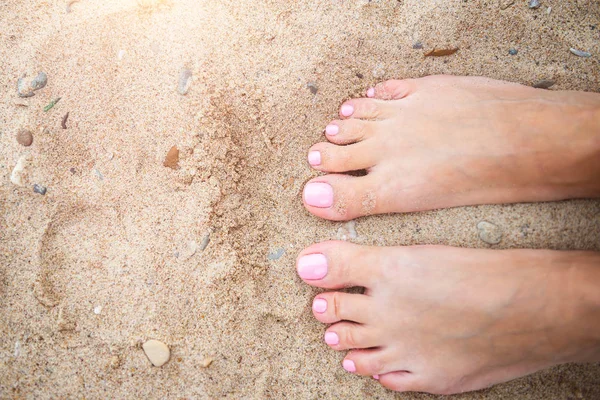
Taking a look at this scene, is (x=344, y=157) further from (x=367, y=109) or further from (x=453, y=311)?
(x=453, y=311)

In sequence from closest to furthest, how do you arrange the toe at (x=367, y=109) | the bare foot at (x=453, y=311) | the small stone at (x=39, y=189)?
1. the bare foot at (x=453, y=311)
2. the small stone at (x=39, y=189)
3. the toe at (x=367, y=109)

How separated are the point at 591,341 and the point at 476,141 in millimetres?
735

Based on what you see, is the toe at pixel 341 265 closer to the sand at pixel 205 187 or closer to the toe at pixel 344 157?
the sand at pixel 205 187

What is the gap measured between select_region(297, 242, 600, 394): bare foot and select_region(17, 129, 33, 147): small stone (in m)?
1.03

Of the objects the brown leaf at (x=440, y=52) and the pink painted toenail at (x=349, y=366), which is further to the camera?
the brown leaf at (x=440, y=52)

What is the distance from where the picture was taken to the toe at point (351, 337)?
1.58 m

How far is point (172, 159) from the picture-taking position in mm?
1575

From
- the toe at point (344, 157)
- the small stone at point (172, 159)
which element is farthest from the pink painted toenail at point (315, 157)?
the small stone at point (172, 159)

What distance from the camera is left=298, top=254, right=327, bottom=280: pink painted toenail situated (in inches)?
62.0

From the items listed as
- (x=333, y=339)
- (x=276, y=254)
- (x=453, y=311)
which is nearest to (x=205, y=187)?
(x=276, y=254)

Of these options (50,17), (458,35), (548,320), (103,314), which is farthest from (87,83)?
(548,320)

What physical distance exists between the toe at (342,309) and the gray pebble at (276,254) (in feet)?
0.66

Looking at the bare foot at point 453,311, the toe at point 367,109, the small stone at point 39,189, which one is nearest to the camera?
the bare foot at point 453,311

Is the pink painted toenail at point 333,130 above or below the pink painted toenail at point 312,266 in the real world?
above
